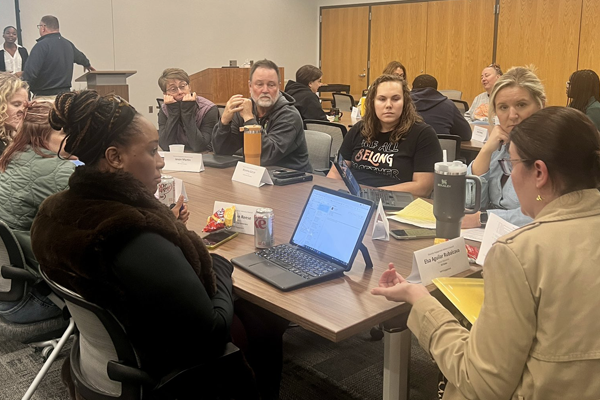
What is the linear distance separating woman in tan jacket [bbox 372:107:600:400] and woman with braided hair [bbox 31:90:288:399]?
618mm

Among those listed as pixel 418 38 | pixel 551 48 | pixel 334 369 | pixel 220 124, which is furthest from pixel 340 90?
pixel 334 369

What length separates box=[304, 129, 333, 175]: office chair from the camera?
152 inches

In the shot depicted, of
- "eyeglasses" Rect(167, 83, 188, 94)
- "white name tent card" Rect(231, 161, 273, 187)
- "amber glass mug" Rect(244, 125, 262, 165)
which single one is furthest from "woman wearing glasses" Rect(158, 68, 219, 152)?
"white name tent card" Rect(231, 161, 273, 187)

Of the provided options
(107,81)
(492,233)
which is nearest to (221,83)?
(107,81)

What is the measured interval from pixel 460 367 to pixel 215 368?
65 centimetres

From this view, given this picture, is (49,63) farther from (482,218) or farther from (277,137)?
A: (482,218)

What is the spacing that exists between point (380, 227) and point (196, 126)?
7.73 feet

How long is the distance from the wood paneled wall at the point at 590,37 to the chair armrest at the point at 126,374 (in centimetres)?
852

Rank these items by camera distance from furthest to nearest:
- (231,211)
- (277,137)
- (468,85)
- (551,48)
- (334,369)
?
(468,85), (551,48), (277,137), (334,369), (231,211)

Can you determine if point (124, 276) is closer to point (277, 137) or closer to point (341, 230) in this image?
point (341, 230)

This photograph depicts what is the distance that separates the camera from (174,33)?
9.75 metres

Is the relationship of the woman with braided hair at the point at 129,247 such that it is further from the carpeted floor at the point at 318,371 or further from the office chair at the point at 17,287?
the carpeted floor at the point at 318,371

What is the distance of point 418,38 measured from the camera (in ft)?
33.1

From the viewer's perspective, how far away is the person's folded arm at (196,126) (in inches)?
159
